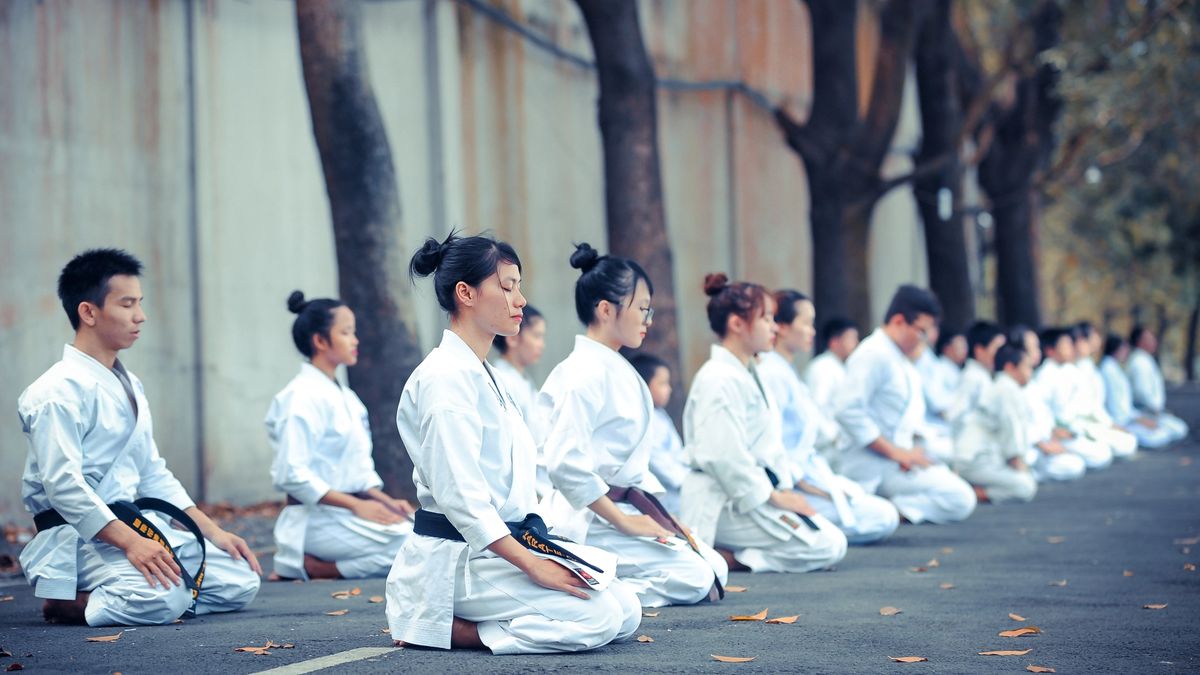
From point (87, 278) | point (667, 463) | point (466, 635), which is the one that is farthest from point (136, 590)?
point (667, 463)

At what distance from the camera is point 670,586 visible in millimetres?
6402

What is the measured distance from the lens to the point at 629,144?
1146 cm

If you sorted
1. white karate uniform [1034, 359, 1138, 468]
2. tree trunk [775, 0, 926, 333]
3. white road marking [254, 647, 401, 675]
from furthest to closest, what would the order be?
white karate uniform [1034, 359, 1138, 468] → tree trunk [775, 0, 926, 333] → white road marking [254, 647, 401, 675]

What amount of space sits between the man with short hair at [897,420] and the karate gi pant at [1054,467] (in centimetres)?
381

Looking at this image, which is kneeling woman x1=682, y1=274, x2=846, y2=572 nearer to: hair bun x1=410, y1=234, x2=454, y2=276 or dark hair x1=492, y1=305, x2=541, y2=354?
dark hair x1=492, y1=305, x2=541, y2=354

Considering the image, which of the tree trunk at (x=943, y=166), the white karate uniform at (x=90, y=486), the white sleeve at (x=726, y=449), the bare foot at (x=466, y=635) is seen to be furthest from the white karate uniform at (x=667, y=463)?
the tree trunk at (x=943, y=166)

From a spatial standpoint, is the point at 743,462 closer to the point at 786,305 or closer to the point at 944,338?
the point at 786,305

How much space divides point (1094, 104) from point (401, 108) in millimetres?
11224

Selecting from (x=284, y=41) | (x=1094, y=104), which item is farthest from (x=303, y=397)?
(x=1094, y=104)

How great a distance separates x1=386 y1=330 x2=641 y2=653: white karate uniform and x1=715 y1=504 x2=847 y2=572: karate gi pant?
8.71 ft

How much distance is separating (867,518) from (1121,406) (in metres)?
10.1

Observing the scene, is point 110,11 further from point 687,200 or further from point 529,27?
point 687,200

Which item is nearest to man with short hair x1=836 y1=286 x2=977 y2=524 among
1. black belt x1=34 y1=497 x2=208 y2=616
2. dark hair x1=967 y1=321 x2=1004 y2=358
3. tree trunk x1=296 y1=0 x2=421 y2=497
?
tree trunk x1=296 y1=0 x2=421 y2=497

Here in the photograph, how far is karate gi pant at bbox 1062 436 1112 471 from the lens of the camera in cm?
1511
